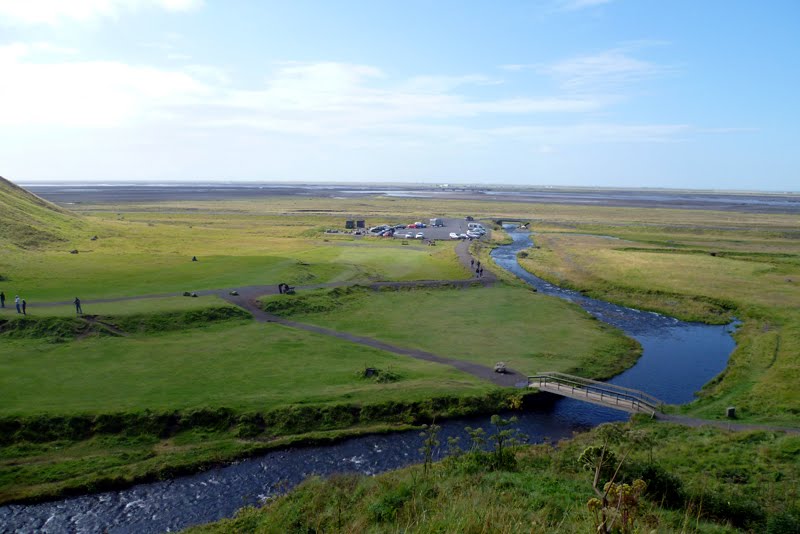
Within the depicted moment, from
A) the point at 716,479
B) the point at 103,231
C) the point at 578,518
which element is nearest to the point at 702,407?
the point at 716,479

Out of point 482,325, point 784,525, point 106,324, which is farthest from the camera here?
point 482,325

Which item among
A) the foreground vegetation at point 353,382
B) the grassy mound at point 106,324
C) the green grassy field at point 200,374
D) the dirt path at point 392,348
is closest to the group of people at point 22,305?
the foreground vegetation at point 353,382

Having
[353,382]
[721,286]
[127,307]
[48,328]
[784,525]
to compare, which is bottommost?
[353,382]

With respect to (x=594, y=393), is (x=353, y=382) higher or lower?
lower

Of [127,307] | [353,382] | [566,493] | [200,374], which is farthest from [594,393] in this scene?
[127,307]

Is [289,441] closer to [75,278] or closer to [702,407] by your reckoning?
[702,407]

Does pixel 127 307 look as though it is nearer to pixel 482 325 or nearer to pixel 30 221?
pixel 482 325
